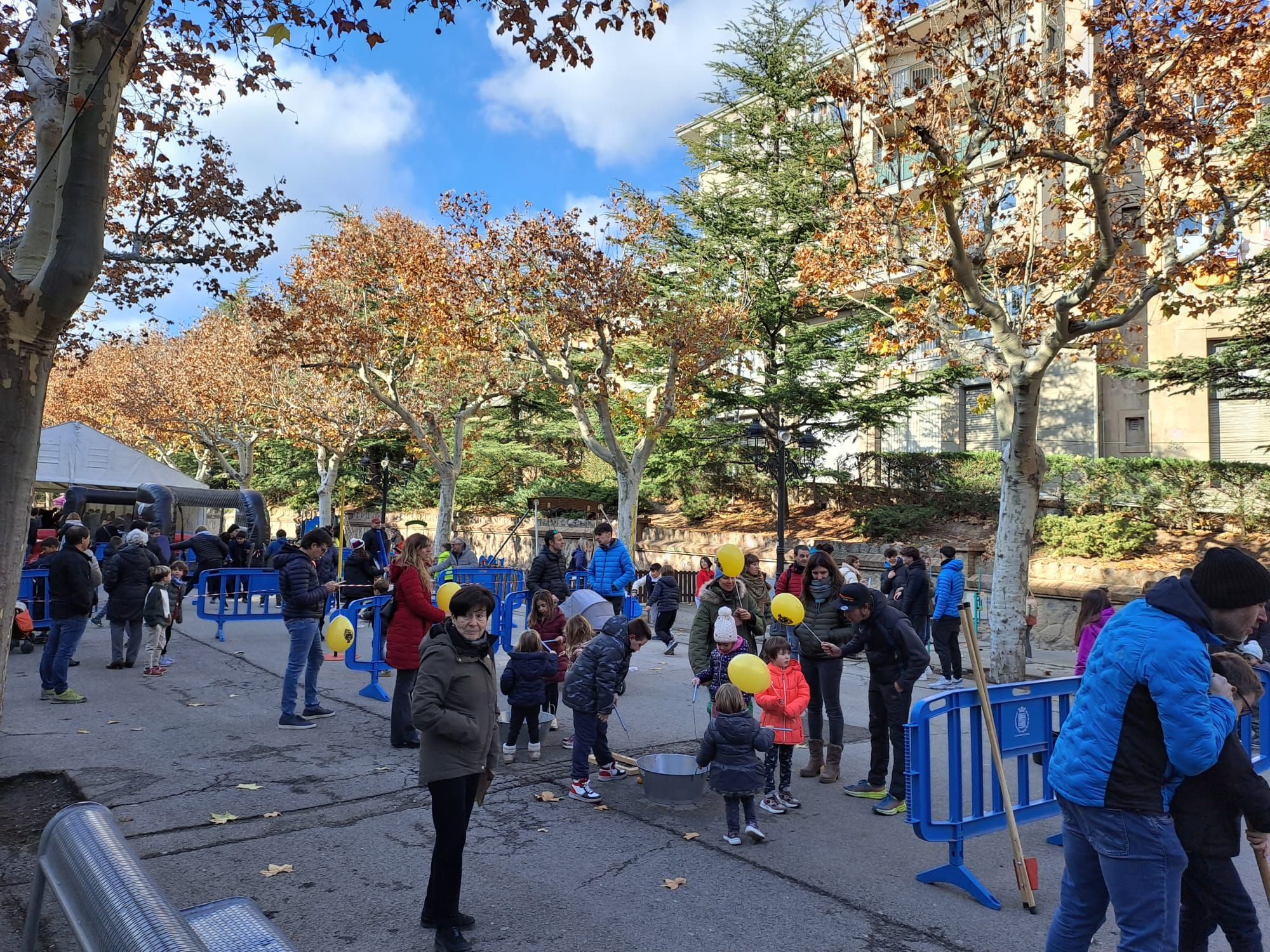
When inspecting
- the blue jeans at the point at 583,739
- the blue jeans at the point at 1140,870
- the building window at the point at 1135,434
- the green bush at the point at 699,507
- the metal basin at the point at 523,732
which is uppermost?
the building window at the point at 1135,434

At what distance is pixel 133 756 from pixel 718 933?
5.46 meters

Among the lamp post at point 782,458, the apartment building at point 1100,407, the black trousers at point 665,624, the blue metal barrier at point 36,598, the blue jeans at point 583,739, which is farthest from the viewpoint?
the apartment building at point 1100,407

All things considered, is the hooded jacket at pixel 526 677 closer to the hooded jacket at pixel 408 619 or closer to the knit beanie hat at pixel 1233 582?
the hooded jacket at pixel 408 619

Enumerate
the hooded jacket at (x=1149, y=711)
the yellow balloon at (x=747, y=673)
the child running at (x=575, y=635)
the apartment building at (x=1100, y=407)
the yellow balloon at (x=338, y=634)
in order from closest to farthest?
the hooded jacket at (x=1149, y=711) < the yellow balloon at (x=747, y=673) < the child running at (x=575, y=635) < the yellow balloon at (x=338, y=634) < the apartment building at (x=1100, y=407)

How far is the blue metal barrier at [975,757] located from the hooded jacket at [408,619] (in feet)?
13.7

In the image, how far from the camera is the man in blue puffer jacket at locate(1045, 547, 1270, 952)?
9.64ft

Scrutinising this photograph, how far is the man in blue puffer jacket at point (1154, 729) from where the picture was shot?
9.64 ft

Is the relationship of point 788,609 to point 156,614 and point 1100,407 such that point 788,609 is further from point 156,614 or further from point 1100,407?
point 1100,407

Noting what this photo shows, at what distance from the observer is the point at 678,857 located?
541 centimetres

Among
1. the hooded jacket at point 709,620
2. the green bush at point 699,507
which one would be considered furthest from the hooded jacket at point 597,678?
the green bush at point 699,507

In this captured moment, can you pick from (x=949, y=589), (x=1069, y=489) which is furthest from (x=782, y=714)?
(x=1069, y=489)

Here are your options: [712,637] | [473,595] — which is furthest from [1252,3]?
[473,595]

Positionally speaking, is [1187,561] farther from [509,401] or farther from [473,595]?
[509,401]

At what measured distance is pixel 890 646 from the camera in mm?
6613
